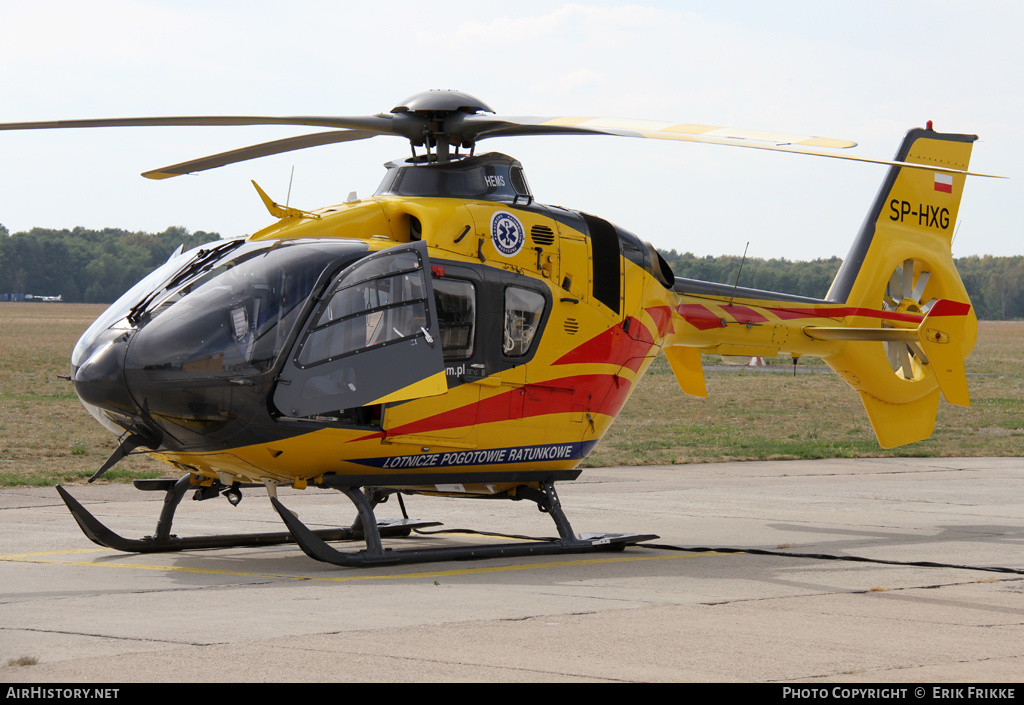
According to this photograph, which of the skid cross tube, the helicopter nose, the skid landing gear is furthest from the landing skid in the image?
the helicopter nose

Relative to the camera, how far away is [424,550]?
1023cm

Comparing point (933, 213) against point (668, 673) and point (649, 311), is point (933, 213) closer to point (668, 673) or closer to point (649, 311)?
point (649, 311)

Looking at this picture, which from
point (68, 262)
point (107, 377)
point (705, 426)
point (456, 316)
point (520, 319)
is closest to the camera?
point (107, 377)

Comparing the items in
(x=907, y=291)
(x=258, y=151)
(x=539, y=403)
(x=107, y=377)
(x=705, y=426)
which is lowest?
(x=705, y=426)

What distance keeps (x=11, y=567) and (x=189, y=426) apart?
202cm

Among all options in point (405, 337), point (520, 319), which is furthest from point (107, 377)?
point (520, 319)

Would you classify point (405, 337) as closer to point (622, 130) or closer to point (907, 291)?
point (622, 130)

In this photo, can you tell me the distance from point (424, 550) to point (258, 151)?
13.9ft

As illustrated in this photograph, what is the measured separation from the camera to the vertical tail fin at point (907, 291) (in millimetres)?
14727

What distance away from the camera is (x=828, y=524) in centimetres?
1366

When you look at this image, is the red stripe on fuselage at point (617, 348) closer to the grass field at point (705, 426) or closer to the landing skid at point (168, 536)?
the landing skid at point (168, 536)

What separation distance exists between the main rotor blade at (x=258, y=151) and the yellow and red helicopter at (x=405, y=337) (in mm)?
33
